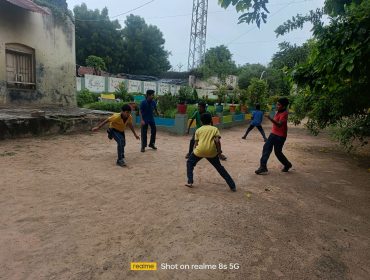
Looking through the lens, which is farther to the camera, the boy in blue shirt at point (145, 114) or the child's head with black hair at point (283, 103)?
the boy in blue shirt at point (145, 114)

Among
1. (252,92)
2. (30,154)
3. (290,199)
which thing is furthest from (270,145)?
(252,92)

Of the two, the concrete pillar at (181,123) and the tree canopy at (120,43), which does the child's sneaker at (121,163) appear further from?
the tree canopy at (120,43)

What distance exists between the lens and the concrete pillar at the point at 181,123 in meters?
11.3

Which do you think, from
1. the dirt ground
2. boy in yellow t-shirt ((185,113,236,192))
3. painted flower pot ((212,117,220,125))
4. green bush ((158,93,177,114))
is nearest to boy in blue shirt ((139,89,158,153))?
the dirt ground

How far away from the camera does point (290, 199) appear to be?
4.88m

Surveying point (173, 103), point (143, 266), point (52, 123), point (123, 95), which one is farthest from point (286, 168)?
point (123, 95)

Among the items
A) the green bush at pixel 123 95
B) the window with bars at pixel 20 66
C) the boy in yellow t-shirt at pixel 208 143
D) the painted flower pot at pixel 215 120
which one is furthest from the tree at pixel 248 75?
the boy in yellow t-shirt at pixel 208 143

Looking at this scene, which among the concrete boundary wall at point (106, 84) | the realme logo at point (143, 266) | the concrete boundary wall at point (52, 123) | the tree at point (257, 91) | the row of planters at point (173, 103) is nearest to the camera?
the realme logo at point (143, 266)

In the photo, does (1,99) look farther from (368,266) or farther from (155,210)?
(368,266)

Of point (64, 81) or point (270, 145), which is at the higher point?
point (64, 81)

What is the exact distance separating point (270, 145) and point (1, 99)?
333 inches

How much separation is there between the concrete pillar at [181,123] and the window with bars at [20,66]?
5099 mm

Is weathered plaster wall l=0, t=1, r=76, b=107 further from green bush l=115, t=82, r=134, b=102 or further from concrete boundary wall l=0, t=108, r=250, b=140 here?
green bush l=115, t=82, r=134, b=102

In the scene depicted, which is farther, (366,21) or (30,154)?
(30,154)
